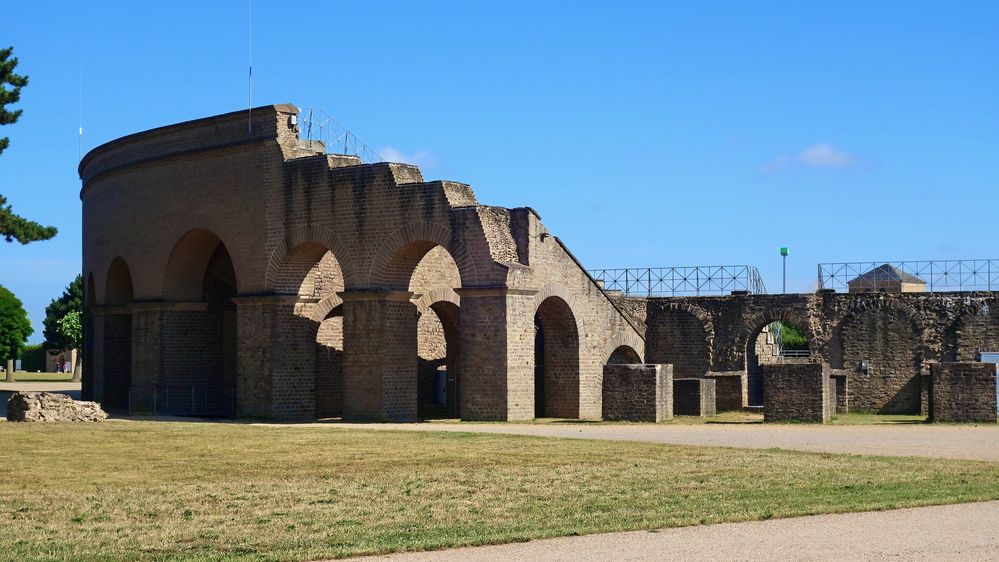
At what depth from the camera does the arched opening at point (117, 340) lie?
33719 mm

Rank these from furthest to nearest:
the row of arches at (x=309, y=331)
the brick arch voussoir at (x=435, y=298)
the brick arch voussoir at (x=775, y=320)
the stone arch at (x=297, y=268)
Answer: the brick arch voussoir at (x=775, y=320) → the brick arch voussoir at (x=435, y=298) → the row of arches at (x=309, y=331) → the stone arch at (x=297, y=268)

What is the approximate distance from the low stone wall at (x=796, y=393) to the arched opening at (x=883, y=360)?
307 inches

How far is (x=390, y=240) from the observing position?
85.3ft

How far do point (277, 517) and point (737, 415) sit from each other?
18.1 m

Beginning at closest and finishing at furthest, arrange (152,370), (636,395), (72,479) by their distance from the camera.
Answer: (72,479) → (636,395) → (152,370)

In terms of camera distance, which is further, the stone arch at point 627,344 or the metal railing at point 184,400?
the metal railing at point 184,400

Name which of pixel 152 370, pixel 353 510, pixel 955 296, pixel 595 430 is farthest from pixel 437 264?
pixel 353 510

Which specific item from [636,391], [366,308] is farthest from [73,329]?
[636,391]

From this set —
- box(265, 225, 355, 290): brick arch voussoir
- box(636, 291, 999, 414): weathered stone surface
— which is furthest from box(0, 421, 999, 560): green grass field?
box(636, 291, 999, 414): weathered stone surface

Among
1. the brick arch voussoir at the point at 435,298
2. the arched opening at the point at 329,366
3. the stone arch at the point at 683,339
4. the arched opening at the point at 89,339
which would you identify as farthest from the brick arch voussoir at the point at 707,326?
the arched opening at the point at 89,339

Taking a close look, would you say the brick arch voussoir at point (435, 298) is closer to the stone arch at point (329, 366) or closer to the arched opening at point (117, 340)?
the stone arch at point (329, 366)

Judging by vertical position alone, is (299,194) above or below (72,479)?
above

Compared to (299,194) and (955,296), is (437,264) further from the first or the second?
(955,296)

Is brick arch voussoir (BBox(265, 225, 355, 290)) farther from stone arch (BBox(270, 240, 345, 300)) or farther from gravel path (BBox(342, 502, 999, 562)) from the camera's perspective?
gravel path (BBox(342, 502, 999, 562))
